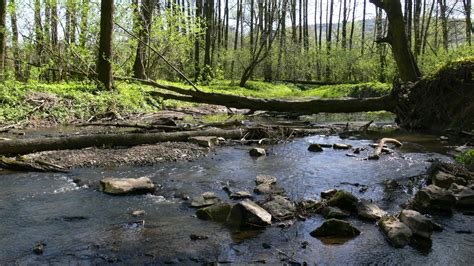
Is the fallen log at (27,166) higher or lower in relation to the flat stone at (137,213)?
higher

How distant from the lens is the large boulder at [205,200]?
6453mm

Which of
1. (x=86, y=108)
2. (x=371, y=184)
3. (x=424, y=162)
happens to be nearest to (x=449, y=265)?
(x=371, y=184)

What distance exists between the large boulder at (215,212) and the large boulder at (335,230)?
1.24 m

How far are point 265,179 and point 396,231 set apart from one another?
3.11 metres

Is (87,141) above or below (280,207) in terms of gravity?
above

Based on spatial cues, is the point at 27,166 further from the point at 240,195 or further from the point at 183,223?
Answer: the point at 240,195

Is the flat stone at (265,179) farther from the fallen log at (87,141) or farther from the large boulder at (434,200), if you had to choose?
the fallen log at (87,141)

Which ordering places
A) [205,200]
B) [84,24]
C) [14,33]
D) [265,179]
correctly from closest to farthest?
[205,200], [265,179], [84,24], [14,33]

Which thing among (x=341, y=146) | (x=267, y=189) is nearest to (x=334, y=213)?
(x=267, y=189)

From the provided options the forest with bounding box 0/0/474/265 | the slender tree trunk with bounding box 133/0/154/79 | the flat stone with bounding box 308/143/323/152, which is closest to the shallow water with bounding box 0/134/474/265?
the forest with bounding box 0/0/474/265

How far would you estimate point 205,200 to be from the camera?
661 cm

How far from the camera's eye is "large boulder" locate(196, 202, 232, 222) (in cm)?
581

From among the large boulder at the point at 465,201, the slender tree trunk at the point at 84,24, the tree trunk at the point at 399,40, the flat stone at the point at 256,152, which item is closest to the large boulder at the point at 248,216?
the large boulder at the point at 465,201

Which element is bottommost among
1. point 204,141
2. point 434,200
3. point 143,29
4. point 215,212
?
point 215,212
